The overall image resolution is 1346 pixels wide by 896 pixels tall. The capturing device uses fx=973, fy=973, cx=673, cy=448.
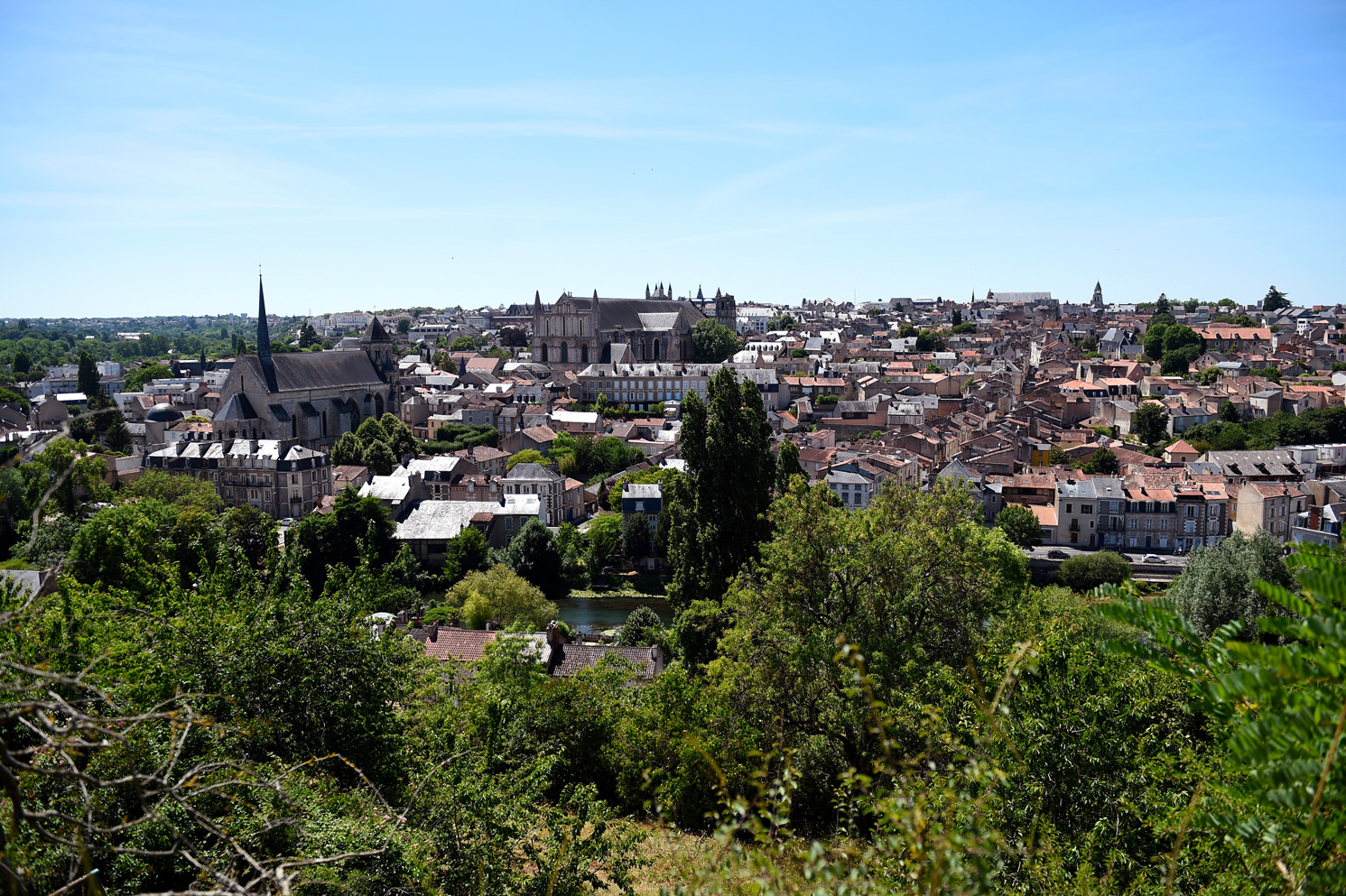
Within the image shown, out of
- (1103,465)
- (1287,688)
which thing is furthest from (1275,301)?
(1287,688)

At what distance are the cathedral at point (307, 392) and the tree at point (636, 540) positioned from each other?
639 inches

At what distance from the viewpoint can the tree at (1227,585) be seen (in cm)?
1750

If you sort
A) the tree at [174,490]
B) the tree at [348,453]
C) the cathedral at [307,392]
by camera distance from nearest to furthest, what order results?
the tree at [174,490], the tree at [348,453], the cathedral at [307,392]

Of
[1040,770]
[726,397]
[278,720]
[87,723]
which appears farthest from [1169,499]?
[87,723]

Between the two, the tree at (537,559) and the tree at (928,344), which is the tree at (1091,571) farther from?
the tree at (928,344)

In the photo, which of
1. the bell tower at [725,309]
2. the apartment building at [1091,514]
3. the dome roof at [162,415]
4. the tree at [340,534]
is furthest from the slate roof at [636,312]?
the apartment building at [1091,514]

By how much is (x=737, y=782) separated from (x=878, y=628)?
181 cm

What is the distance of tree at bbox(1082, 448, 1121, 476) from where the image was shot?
35.9 meters

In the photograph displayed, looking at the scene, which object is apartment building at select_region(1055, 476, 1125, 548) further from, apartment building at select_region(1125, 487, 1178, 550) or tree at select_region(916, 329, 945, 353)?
tree at select_region(916, 329, 945, 353)

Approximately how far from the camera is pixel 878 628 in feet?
28.1

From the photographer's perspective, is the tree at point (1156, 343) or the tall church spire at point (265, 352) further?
the tree at point (1156, 343)

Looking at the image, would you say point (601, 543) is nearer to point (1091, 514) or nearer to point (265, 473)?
point (265, 473)

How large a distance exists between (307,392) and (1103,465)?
34.5m

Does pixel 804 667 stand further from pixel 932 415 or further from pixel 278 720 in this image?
pixel 932 415
